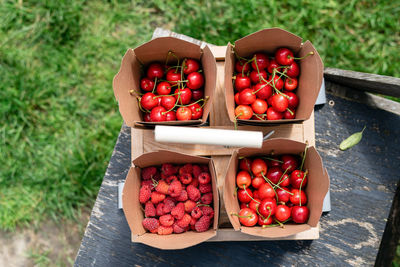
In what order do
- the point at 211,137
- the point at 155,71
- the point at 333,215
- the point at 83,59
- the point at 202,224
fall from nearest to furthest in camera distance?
1. the point at 211,137
2. the point at 202,224
3. the point at 155,71
4. the point at 333,215
5. the point at 83,59

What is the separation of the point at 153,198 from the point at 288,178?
1.46 feet

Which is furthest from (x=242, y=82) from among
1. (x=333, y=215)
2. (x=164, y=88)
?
(x=333, y=215)

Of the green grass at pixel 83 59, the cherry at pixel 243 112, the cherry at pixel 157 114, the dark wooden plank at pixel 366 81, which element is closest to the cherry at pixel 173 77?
the cherry at pixel 157 114

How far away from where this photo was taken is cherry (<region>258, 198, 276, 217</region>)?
41.7 inches

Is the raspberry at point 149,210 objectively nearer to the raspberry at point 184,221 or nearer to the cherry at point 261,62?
the raspberry at point 184,221

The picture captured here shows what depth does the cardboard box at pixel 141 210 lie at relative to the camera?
1.01 m

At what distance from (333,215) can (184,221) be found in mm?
577

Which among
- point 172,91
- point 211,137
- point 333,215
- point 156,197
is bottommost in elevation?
point 333,215

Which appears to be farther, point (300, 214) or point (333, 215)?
point (333, 215)

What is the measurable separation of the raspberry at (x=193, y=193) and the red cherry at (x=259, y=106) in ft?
1.05

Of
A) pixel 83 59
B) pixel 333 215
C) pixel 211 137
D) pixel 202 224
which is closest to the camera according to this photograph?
pixel 211 137

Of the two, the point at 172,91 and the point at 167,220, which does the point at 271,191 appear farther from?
the point at 172,91

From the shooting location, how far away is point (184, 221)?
1077 mm

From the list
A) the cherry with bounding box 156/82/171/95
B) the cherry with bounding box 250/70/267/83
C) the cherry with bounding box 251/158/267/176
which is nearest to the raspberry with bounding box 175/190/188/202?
the cherry with bounding box 251/158/267/176
